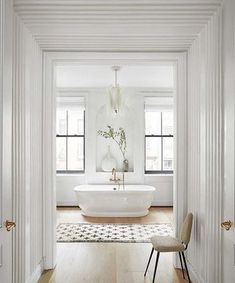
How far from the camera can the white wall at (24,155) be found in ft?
8.93

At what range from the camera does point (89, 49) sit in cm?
362

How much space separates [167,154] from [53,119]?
4.37 meters

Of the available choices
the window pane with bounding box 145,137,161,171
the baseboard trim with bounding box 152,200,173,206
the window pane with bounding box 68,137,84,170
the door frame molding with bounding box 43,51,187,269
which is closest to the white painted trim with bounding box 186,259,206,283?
the door frame molding with bounding box 43,51,187,269

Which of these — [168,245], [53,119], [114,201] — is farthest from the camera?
[114,201]

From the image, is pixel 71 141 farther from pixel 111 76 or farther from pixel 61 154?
pixel 111 76

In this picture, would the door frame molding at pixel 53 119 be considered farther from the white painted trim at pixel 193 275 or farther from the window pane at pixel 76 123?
the window pane at pixel 76 123

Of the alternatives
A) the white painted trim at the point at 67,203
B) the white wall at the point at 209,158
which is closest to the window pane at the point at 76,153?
the white painted trim at the point at 67,203

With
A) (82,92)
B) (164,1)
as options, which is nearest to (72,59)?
(164,1)

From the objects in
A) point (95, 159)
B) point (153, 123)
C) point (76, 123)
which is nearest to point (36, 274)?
point (95, 159)

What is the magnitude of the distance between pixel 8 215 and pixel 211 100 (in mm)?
1845

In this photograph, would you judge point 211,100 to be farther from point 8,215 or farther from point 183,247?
point 8,215

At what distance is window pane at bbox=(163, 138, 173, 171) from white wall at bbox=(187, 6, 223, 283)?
4.27 m

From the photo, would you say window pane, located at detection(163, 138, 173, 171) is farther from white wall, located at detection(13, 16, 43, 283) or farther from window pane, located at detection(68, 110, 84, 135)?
white wall, located at detection(13, 16, 43, 283)

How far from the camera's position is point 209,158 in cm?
275
